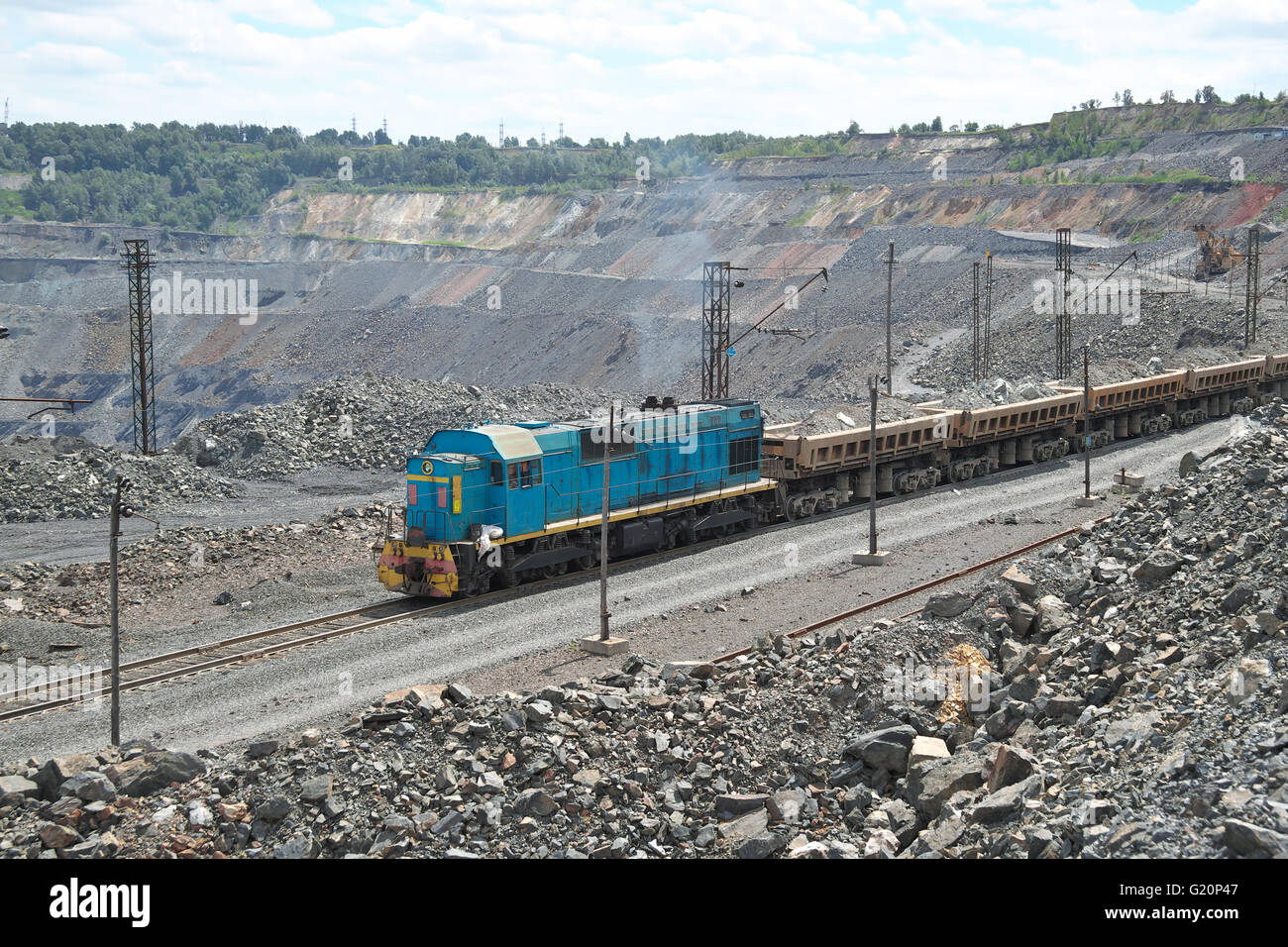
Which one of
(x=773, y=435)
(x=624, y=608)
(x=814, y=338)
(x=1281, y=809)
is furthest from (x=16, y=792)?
(x=814, y=338)

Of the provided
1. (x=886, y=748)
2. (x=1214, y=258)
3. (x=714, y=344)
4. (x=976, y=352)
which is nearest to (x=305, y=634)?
(x=886, y=748)

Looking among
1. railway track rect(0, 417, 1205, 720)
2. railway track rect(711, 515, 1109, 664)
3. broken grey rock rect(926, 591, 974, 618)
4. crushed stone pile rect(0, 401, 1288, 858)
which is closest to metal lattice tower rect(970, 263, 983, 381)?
railway track rect(0, 417, 1205, 720)

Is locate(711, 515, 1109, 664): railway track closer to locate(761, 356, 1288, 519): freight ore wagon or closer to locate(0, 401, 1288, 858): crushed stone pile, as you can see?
locate(0, 401, 1288, 858): crushed stone pile

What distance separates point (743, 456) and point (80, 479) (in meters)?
21.9

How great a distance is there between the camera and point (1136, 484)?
34594mm

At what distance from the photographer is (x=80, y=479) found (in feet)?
131

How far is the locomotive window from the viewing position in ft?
107

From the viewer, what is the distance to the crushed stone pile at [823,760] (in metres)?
12.0

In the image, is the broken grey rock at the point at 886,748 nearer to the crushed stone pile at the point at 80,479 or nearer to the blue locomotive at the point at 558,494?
the blue locomotive at the point at 558,494

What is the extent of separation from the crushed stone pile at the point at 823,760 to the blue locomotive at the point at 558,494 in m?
A: 7.19

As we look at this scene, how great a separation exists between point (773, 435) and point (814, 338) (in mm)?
45062

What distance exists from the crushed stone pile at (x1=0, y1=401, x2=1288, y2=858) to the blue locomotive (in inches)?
283

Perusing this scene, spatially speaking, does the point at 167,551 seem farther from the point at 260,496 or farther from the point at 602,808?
the point at 602,808

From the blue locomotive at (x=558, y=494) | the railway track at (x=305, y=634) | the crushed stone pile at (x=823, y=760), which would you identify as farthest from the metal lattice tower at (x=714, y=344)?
the crushed stone pile at (x=823, y=760)
